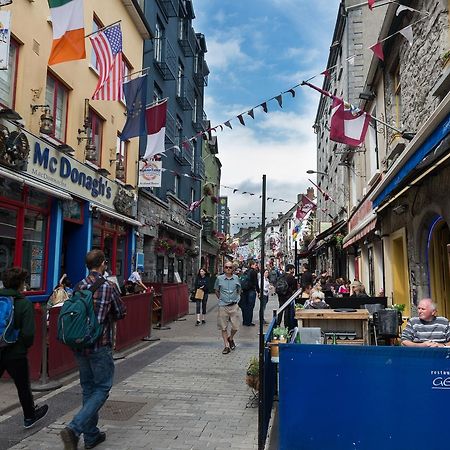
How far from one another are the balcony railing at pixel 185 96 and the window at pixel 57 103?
38.3 ft

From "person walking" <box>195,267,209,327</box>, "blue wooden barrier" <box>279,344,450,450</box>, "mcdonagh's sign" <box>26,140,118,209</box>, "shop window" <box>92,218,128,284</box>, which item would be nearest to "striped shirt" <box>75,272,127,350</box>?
"blue wooden barrier" <box>279,344,450,450</box>

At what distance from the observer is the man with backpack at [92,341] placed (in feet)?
13.0

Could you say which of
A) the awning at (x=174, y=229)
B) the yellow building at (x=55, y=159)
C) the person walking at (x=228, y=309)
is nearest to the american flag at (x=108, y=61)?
the yellow building at (x=55, y=159)

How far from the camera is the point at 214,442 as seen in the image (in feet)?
14.2

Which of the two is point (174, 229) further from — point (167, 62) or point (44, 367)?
point (44, 367)

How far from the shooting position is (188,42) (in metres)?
24.9

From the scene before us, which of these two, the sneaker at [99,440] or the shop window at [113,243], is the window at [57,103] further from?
the sneaker at [99,440]

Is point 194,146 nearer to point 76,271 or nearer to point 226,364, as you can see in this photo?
point 76,271

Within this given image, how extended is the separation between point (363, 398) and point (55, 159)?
9028 mm

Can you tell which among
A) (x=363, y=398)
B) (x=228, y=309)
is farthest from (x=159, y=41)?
(x=363, y=398)

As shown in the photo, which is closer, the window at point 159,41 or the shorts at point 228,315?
the shorts at point 228,315

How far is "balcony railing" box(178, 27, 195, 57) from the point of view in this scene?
79.0ft

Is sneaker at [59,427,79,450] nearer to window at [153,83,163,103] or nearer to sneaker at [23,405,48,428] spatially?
sneaker at [23,405,48,428]

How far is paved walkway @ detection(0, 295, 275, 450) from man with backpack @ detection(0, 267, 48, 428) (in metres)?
0.32
